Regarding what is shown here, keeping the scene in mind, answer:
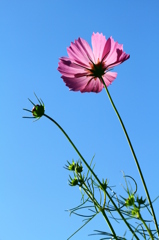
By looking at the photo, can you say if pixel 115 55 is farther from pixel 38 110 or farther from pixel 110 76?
pixel 38 110

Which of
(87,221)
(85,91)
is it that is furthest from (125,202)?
(85,91)

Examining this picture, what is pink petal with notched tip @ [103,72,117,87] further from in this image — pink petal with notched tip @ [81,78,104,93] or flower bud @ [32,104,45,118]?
flower bud @ [32,104,45,118]

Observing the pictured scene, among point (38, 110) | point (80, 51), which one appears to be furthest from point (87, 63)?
point (38, 110)

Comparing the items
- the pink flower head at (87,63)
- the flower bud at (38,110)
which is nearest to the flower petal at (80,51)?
the pink flower head at (87,63)

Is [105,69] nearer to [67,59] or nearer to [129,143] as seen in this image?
[67,59]

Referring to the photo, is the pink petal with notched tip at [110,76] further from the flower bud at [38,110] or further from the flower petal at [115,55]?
the flower bud at [38,110]

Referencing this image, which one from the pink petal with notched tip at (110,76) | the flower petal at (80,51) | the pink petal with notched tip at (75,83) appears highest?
the flower petal at (80,51)

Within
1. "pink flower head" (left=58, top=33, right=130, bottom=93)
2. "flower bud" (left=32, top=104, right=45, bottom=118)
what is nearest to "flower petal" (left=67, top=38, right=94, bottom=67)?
"pink flower head" (left=58, top=33, right=130, bottom=93)

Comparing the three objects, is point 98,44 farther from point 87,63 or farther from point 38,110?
point 38,110
